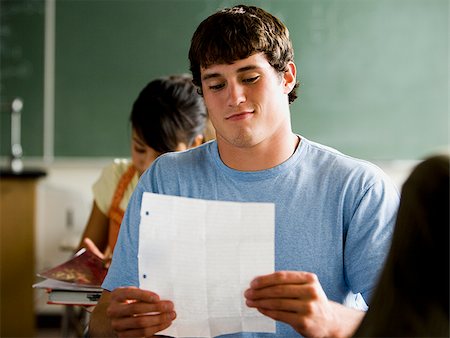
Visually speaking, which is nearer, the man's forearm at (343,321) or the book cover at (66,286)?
the man's forearm at (343,321)

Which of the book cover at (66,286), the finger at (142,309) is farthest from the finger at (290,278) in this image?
the book cover at (66,286)

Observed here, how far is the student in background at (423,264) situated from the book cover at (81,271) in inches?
51.3

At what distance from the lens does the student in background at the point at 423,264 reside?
24.4 inches

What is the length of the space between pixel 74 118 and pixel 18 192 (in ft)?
1.74

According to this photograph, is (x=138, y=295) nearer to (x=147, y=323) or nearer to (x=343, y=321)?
(x=147, y=323)

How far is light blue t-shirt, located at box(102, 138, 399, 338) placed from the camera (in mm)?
1467

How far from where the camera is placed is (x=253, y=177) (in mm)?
1570

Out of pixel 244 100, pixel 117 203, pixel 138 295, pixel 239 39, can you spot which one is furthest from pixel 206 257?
pixel 117 203

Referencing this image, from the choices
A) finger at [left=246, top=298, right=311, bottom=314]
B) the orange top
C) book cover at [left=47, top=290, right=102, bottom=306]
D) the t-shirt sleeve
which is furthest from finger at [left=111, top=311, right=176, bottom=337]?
the orange top

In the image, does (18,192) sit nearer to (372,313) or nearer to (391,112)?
(391,112)

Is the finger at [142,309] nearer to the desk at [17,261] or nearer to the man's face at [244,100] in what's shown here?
the man's face at [244,100]

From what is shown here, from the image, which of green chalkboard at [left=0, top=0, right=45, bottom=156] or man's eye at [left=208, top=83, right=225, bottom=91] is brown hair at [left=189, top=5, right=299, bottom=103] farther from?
green chalkboard at [left=0, top=0, right=45, bottom=156]

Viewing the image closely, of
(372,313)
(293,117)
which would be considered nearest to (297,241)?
(372,313)

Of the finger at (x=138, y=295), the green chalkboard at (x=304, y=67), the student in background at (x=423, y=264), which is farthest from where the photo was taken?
the green chalkboard at (x=304, y=67)
